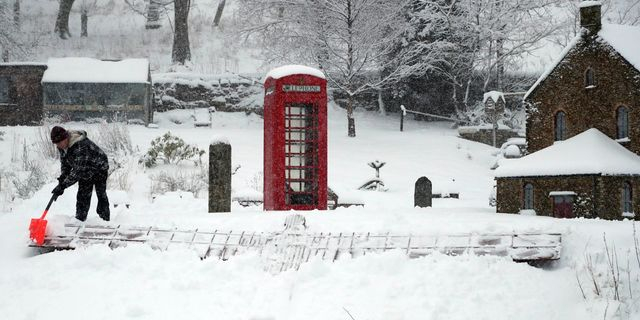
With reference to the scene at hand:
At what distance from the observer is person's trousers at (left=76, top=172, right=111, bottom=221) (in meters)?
9.02

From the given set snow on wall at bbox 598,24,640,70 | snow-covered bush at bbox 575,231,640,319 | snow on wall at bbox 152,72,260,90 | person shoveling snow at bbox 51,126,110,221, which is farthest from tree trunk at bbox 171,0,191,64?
snow-covered bush at bbox 575,231,640,319

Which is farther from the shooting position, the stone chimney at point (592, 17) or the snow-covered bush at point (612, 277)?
the stone chimney at point (592, 17)

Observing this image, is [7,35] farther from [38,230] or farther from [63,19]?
[38,230]

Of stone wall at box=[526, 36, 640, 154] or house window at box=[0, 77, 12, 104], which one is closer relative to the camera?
stone wall at box=[526, 36, 640, 154]

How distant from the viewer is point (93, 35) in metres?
41.6

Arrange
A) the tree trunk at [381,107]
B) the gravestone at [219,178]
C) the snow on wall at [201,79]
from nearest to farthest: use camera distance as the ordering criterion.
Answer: the gravestone at [219,178]
the snow on wall at [201,79]
the tree trunk at [381,107]

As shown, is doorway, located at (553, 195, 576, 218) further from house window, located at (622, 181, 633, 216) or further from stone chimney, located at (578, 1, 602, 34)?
stone chimney, located at (578, 1, 602, 34)

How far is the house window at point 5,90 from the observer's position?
3028 centimetres

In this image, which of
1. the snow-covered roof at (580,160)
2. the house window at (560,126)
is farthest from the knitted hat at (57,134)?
the house window at (560,126)

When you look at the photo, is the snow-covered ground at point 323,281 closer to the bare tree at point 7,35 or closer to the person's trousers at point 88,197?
the person's trousers at point 88,197

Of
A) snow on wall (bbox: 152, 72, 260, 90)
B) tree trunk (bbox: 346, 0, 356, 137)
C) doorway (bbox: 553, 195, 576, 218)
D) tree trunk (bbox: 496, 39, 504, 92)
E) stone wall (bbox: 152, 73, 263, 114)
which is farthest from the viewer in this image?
snow on wall (bbox: 152, 72, 260, 90)

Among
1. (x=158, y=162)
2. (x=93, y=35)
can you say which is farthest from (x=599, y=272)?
(x=93, y=35)

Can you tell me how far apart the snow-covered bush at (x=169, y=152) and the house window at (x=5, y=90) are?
13703mm

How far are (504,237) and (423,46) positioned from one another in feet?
81.2
